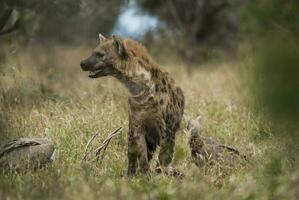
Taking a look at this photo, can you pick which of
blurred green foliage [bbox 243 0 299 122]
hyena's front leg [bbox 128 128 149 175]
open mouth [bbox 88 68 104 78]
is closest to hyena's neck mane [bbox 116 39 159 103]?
open mouth [bbox 88 68 104 78]

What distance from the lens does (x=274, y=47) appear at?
5.46 metres

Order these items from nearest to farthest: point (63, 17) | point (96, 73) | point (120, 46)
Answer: point (120, 46)
point (96, 73)
point (63, 17)

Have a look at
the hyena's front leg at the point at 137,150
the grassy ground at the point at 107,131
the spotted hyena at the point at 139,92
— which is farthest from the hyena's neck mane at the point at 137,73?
the grassy ground at the point at 107,131

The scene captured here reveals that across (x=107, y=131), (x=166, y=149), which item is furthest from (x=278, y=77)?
(x=107, y=131)

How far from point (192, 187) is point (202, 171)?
1.31 metres

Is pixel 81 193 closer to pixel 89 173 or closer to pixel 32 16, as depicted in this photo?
pixel 89 173

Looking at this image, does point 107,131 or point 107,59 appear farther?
point 107,131

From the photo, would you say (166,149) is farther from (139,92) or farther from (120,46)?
(120,46)

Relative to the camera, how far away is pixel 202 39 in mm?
25531

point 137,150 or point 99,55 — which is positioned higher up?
point 99,55

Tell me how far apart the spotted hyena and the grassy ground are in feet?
0.75

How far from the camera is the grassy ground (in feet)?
23.0

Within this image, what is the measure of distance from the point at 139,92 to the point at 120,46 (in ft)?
1.53

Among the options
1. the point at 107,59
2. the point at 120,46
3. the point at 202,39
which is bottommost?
the point at 107,59
